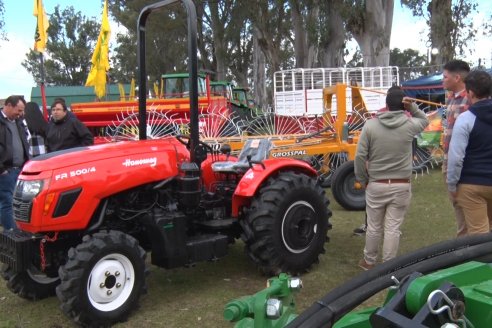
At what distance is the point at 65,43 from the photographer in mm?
53938

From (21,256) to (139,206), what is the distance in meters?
0.95

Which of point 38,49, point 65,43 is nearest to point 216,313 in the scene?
point 38,49

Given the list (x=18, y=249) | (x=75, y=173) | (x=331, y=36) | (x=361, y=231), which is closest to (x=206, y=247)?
(x=75, y=173)

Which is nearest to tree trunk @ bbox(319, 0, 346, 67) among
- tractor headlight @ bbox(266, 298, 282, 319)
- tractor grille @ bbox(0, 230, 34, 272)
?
tractor grille @ bbox(0, 230, 34, 272)

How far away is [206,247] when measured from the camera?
4.18m

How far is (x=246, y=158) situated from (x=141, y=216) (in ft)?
4.19

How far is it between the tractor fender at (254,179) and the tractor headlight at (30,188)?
162 cm

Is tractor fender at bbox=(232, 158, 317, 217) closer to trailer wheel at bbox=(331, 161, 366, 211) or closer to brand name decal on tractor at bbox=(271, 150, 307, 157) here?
brand name decal on tractor at bbox=(271, 150, 307, 157)

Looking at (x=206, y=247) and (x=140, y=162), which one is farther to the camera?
(x=206, y=247)

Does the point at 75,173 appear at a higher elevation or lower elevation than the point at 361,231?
higher

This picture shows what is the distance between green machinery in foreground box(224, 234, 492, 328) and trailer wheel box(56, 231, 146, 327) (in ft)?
6.21

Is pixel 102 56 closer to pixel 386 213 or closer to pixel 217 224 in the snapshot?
pixel 217 224

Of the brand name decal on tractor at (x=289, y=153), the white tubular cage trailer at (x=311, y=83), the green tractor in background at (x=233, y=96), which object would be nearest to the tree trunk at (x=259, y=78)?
the green tractor in background at (x=233, y=96)

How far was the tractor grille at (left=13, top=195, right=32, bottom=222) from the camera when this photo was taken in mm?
3596
